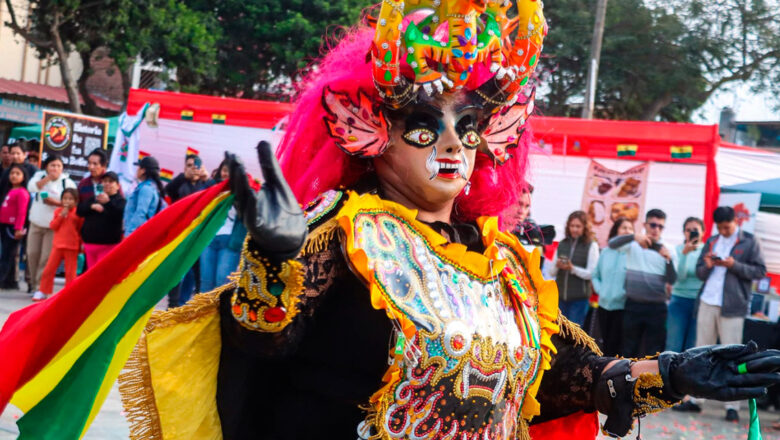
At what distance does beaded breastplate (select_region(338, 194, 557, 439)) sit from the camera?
218 centimetres

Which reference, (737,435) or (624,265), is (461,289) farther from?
(624,265)

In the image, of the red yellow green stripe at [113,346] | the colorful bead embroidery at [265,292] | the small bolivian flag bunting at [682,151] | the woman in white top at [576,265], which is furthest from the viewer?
the small bolivian flag bunting at [682,151]

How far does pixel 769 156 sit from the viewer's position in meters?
8.95

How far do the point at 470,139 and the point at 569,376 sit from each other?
727mm

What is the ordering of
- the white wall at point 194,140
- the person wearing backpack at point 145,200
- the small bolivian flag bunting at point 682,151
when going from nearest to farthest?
the person wearing backpack at point 145,200 < the small bolivian flag bunting at point 682,151 < the white wall at point 194,140

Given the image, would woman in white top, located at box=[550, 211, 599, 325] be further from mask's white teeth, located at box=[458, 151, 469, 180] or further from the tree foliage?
the tree foliage

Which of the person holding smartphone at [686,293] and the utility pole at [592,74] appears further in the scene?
the utility pole at [592,74]

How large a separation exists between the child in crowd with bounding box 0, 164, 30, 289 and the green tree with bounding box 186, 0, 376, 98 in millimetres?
10799

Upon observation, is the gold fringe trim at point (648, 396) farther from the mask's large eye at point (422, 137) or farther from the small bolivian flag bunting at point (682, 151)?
the small bolivian flag bunting at point (682, 151)

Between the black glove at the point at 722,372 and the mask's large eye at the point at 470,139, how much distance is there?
2.45ft

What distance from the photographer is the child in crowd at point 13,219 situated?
10.0 meters

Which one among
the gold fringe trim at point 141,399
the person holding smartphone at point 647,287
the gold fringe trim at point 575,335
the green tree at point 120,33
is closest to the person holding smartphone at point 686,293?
the person holding smartphone at point 647,287

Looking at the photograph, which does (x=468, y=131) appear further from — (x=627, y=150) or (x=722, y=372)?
(x=627, y=150)

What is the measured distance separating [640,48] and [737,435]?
16.4 metres
